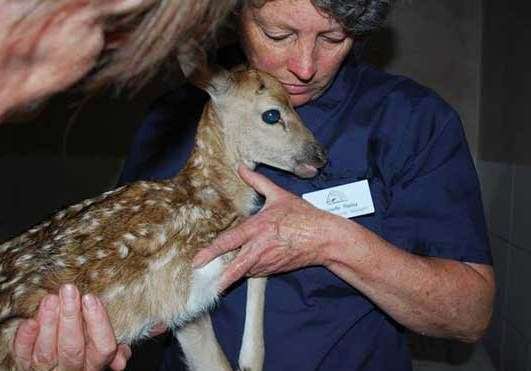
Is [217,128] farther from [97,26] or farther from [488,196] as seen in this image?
[488,196]

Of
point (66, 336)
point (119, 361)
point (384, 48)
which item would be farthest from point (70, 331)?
point (384, 48)

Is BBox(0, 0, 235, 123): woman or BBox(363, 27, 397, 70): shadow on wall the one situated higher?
BBox(0, 0, 235, 123): woman

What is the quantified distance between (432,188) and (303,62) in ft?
1.63

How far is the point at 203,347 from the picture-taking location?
78.9 inches

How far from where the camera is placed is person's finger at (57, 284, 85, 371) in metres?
1.48

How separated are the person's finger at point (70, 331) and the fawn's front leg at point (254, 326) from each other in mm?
493

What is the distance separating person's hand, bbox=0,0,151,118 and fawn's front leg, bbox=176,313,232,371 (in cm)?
136

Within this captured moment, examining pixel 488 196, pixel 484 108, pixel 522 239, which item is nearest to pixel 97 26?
pixel 522 239

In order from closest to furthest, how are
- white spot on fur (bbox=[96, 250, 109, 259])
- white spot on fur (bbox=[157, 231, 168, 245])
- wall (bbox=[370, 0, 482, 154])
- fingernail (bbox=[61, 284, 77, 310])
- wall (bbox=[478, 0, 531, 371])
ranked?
fingernail (bbox=[61, 284, 77, 310]), white spot on fur (bbox=[96, 250, 109, 259]), white spot on fur (bbox=[157, 231, 168, 245]), wall (bbox=[478, 0, 531, 371]), wall (bbox=[370, 0, 482, 154])

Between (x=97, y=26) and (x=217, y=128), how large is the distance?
1.42 m

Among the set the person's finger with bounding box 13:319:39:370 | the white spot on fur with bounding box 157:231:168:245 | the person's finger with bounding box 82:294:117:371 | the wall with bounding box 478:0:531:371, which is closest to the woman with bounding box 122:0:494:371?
the white spot on fur with bounding box 157:231:168:245

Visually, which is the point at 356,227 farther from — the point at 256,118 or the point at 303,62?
the point at 256,118

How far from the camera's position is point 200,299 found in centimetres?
191

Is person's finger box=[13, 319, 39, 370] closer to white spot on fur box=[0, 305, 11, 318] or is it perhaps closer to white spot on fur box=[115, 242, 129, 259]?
white spot on fur box=[0, 305, 11, 318]
